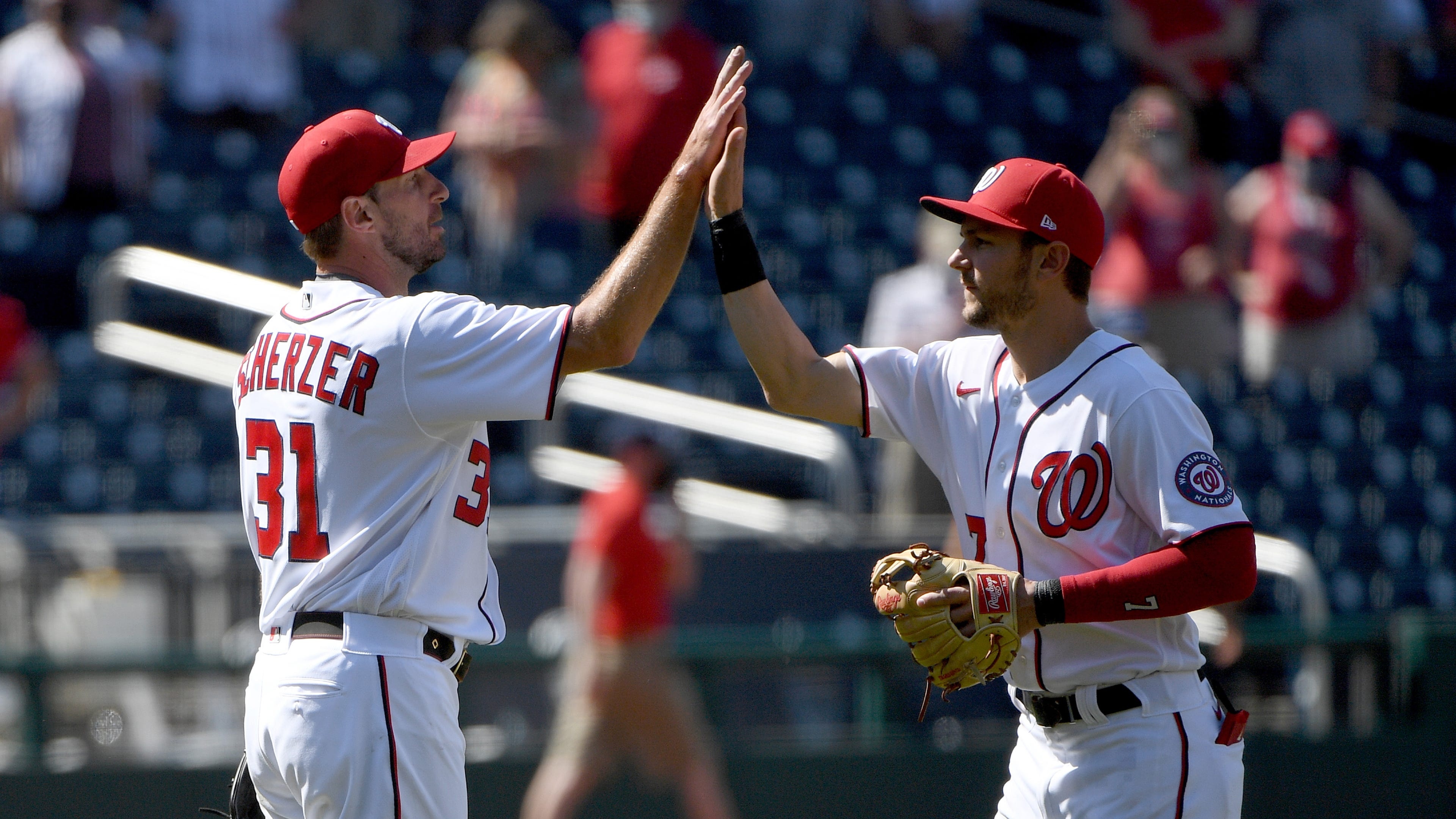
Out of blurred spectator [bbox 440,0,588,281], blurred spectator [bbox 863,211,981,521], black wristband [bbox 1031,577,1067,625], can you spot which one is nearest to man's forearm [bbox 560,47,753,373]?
black wristband [bbox 1031,577,1067,625]

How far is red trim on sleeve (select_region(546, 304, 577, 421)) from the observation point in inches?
111

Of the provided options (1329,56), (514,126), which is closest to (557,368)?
(514,126)

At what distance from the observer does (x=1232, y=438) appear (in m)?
8.73

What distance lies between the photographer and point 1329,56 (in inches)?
371

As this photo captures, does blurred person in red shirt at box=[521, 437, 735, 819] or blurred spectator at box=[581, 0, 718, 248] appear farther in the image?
blurred spectator at box=[581, 0, 718, 248]

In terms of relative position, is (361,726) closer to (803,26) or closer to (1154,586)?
(1154,586)

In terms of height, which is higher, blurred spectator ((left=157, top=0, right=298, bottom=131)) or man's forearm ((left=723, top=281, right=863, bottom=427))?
blurred spectator ((left=157, top=0, right=298, bottom=131))

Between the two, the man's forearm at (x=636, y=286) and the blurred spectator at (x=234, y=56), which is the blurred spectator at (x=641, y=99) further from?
the man's forearm at (x=636, y=286)

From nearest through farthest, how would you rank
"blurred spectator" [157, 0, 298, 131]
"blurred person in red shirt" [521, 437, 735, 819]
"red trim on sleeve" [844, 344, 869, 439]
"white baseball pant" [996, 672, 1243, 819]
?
"white baseball pant" [996, 672, 1243, 819], "red trim on sleeve" [844, 344, 869, 439], "blurred person in red shirt" [521, 437, 735, 819], "blurred spectator" [157, 0, 298, 131]

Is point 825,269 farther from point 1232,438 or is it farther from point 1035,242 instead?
point 1035,242

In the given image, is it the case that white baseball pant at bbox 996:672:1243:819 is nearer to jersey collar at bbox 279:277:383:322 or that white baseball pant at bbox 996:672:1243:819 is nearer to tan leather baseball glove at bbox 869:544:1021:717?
tan leather baseball glove at bbox 869:544:1021:717

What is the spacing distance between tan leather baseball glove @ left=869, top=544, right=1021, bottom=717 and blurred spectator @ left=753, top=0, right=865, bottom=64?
7128 millimetres

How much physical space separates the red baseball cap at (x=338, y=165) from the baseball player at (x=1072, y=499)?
0.64 m

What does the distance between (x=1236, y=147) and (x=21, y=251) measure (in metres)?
7.15
